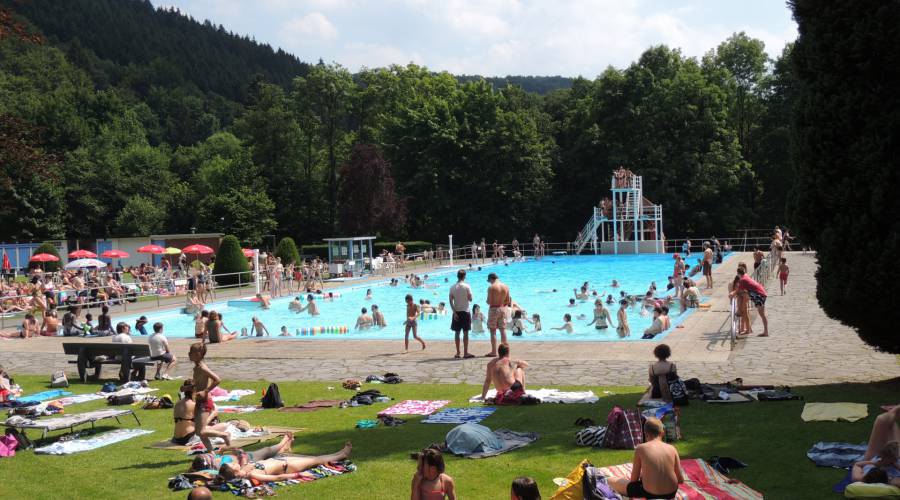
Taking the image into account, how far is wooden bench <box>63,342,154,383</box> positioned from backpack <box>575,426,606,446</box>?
29.2ft

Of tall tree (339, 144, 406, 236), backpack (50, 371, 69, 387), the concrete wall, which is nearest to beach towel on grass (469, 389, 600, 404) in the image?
backpack (50, 371, 69, 387)

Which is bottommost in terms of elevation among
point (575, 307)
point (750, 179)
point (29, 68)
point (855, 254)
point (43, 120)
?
point (575, 307)

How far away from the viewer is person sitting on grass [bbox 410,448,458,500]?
19.9 ft

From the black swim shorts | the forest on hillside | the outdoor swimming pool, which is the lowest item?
the outdoor swimming pool

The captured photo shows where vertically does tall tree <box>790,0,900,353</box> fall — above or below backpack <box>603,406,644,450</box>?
above

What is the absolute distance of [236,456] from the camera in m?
7.94

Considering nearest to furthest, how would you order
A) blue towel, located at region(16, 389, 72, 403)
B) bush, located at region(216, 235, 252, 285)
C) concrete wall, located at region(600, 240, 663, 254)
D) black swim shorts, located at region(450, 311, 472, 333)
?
blue towel, located at region(16, 389, 72, 403), black swim shorts, located at region(450, 311, 472, 333), bush, located at region(216, 235, 252, 285), concrete wall, located at region(600, 240, 663, 254)

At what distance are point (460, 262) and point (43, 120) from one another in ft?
134

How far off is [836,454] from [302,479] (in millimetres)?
5123

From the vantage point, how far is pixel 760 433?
8.42 metres

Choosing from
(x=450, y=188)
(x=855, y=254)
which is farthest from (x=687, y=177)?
(x=855, y=254)

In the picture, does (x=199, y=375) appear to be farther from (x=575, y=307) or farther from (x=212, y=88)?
(x=212, y=88)

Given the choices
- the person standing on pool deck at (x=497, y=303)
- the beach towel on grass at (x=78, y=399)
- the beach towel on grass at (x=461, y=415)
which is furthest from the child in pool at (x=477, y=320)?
the beach towel on grass at (x=78, y=399)

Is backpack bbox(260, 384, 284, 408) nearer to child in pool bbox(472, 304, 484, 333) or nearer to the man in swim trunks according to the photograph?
the man in swim trunks
